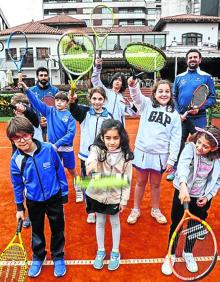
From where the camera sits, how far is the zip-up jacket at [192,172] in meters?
2.82

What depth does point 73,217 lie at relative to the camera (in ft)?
14.2

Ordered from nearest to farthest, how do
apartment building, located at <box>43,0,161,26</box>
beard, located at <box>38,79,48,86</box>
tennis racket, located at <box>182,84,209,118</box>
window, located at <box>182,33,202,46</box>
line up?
tennis racket, located at <box>182,84,209,118</box> → beard, located at <box>38,79,48,86</box> → window, located at <box>182,33,202,46</box> → apartment building, located at <box>43,0,161,26</box>

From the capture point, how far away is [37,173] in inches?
114

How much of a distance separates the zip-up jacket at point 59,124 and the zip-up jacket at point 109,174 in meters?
1.33

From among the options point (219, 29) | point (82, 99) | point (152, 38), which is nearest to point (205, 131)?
point (82, 99)

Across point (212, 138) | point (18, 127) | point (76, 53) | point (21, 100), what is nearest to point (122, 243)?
point (212, 138)

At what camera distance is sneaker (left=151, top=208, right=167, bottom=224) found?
408 centimetres

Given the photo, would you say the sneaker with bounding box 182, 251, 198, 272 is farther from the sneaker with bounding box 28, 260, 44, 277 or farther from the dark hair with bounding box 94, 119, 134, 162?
the sneaker with bounding box 28, 260, 44, 277

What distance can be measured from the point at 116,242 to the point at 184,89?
9.14 ft

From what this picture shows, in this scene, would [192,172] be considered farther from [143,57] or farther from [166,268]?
[143,57]

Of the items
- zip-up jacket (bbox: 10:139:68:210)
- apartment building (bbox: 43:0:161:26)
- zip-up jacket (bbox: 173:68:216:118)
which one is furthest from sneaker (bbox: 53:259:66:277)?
apartment building (bbox: 43:0:161:26)

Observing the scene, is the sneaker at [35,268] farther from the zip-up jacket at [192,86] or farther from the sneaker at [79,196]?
the zip-up jacket at [192,86]

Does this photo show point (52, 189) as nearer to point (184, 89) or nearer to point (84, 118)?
point (84, 118)

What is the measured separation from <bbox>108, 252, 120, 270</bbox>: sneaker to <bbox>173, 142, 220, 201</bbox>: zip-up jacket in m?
1.06
